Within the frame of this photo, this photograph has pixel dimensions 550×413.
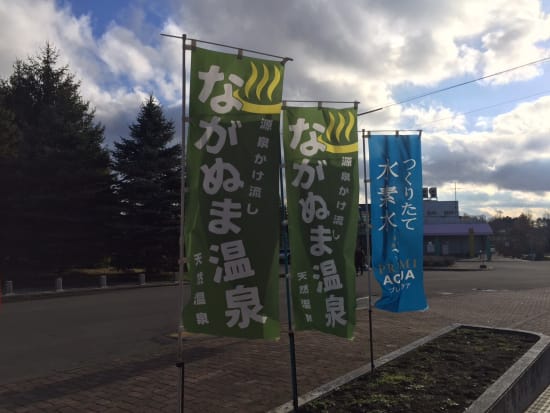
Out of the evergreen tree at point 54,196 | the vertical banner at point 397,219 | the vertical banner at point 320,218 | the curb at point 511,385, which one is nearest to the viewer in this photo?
the vertical banner at point 320,218

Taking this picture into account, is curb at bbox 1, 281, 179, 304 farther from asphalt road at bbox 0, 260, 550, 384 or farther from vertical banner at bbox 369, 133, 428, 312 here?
vertical banner at bbox 369, 133, 428, 312

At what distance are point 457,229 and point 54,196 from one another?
52484mm

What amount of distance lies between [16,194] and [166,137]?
28.2 feet

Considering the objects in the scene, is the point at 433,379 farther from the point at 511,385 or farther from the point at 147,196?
the point at 147,196

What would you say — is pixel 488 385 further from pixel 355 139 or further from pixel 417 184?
pixel 355 139

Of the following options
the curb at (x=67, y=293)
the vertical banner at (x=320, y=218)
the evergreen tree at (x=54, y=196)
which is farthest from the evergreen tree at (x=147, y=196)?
the vertical banner at (x=320, y=218)

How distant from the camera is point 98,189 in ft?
87.5

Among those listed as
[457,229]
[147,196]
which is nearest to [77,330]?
[147,196]

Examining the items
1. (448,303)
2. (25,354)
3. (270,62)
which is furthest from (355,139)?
(448,303)

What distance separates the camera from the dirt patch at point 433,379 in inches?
194

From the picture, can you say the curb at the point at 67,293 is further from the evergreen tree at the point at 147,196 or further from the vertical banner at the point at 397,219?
the vertical banner at the point at 397,219

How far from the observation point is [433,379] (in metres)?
5.89

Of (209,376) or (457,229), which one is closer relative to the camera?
(209,376)

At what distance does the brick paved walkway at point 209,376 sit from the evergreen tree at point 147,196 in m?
17.2
